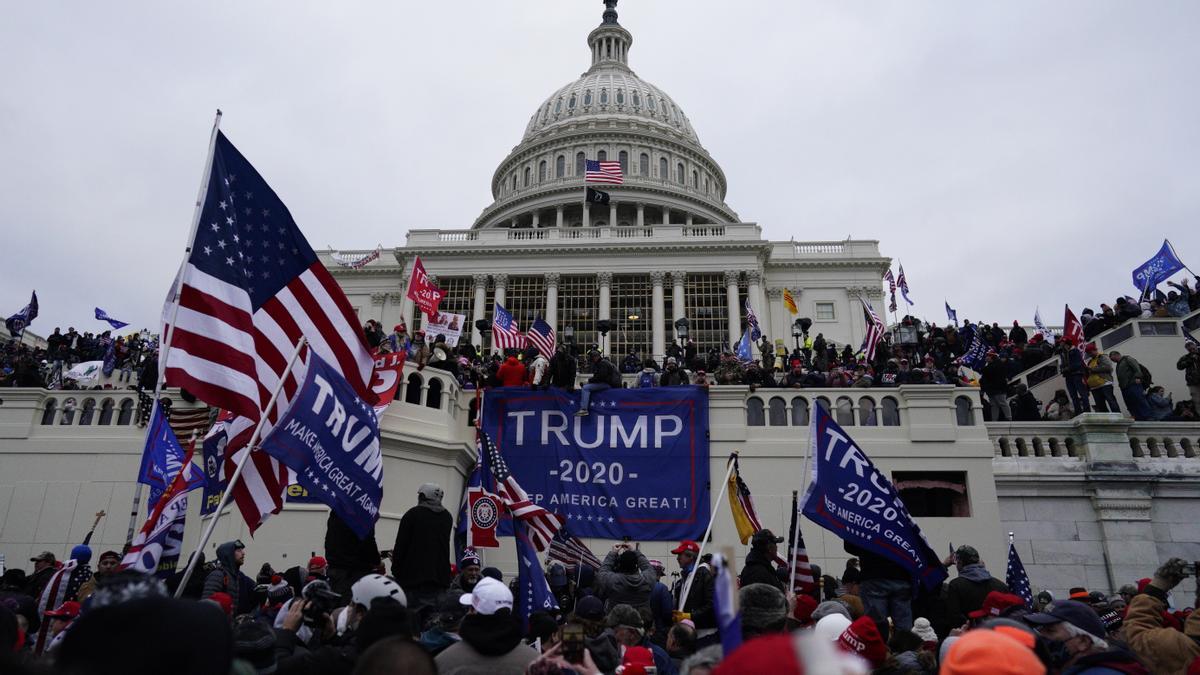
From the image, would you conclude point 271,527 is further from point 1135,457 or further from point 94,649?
point 1135,457

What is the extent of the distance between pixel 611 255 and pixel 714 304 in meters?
7.26

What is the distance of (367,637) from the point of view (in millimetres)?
4242

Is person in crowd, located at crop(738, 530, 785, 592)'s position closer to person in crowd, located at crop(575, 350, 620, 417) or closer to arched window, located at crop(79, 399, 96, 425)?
person in crowd, located at crop(575, 350, 620, 417)

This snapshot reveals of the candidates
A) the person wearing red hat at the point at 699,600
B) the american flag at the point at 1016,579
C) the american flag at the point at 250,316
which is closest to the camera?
the person wearing red hat at the point at 699,600

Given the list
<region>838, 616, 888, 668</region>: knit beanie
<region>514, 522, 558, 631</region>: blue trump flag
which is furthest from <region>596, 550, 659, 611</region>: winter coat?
<region>838, 616, 888, 668</region>: knit beanie

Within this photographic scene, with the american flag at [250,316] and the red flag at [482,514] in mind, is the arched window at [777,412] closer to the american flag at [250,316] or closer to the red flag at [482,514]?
the red flag at [482,514]

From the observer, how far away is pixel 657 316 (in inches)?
1997

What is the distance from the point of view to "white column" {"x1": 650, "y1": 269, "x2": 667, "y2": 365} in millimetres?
49531

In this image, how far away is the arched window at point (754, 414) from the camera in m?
18.0

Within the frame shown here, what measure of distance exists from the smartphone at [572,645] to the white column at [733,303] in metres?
45.0

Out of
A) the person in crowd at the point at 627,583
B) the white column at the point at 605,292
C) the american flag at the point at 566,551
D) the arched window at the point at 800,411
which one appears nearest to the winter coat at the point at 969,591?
the person in crowd at the point at 627,583

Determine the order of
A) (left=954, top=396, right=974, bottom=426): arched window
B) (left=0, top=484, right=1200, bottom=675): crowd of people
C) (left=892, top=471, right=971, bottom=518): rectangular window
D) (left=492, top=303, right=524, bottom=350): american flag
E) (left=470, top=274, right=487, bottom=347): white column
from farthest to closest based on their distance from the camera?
(left=470, top=274, right=487, bottom=347): white column < (left=492, top=303, right=524, bottom=350): american flag < (left=954, top=396, right=974, bottom=426): arched window < (left=892, top=471, right=971, bottom=518): rectangular window < (left=0, top=484, right=1200, bottom=675): crowd of people

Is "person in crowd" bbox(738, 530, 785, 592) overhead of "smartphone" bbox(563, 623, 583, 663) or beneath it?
overhead

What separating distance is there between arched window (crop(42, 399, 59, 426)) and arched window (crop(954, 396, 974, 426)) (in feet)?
64.5
